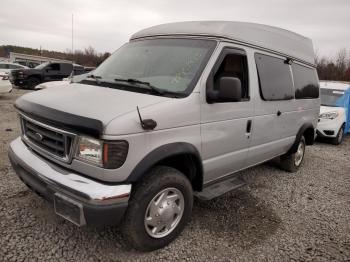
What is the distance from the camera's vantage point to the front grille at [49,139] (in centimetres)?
256

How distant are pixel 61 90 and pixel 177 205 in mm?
1746

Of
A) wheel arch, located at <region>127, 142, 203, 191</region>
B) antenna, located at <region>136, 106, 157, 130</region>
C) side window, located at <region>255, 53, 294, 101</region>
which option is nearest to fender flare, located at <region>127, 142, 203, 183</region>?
wheel arch, located at <region>127, 142, 203, 191</region>

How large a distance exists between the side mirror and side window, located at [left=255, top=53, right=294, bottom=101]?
3.65 feet

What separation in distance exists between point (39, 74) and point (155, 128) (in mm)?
17807

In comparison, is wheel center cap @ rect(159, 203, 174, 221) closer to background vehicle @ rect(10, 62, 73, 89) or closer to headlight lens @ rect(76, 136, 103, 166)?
headlight lens @ rect(76, 136, 103, 166)

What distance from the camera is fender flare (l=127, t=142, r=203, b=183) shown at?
2.55m

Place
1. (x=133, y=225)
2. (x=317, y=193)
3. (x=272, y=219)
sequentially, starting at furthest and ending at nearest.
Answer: (x=317, y=193), (x=272, y=219), (x=133, y=225)

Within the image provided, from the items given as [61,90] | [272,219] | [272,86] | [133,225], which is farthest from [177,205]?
[272,86]

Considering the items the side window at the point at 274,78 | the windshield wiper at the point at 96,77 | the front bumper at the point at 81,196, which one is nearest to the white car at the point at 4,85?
the windshield wiper at the point at 96,77

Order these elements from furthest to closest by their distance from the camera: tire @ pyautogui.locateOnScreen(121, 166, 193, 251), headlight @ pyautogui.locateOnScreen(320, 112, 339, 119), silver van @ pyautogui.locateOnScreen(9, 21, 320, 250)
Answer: headlight @ pyautogui.locateOnScreen(320, 112, 339, 119)
tire @ pyautogui.locateOnScreen(121, 166, 193, 251)
silver van @ pyautogui.locateOnScreen(9, 21, 320, 250)

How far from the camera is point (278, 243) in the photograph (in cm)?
331

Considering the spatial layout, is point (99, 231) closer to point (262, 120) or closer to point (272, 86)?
point (262, 120)

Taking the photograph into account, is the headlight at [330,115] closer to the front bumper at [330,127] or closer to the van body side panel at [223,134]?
the front bumper at [330,127]

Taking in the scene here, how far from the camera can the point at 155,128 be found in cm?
264
